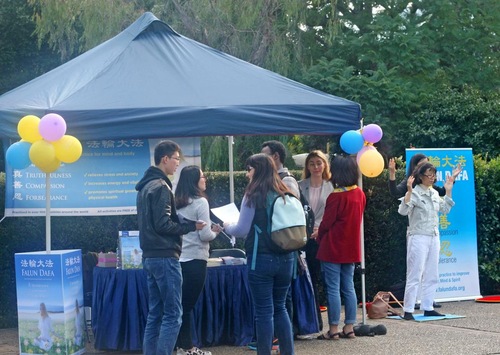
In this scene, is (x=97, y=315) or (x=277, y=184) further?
(x=97, y=315)

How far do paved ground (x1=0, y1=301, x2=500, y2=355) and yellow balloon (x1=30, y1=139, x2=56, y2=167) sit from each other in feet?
7.05

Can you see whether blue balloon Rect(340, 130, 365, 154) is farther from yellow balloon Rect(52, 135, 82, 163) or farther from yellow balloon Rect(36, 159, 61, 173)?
yellow balloon Rect(36, 159, 61, 173)

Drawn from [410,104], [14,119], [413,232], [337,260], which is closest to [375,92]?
[410,104]

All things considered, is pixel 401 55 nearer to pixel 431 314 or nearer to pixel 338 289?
pixel 431 314

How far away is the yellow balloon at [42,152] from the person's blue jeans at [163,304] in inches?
50.9

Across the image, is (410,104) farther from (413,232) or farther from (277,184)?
(277,184)

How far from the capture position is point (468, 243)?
10.9 meters

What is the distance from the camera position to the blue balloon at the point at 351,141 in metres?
8.31

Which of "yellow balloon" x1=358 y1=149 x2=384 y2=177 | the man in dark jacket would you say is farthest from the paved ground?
"yellow balloon" x1=358 y1=149 x2=384 y2=177

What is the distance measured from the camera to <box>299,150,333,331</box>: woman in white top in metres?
8.67

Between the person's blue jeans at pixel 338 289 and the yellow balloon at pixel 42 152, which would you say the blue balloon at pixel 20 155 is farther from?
the person's blue jeans at pixel 338 289

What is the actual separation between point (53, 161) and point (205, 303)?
2.13 metres

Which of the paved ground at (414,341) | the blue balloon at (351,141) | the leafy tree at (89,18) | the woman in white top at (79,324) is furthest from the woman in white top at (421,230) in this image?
the leafy tree at (89,18)

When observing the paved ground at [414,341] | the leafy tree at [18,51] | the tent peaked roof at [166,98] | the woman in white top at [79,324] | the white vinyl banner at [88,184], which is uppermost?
the leafy tree at [18,51]
